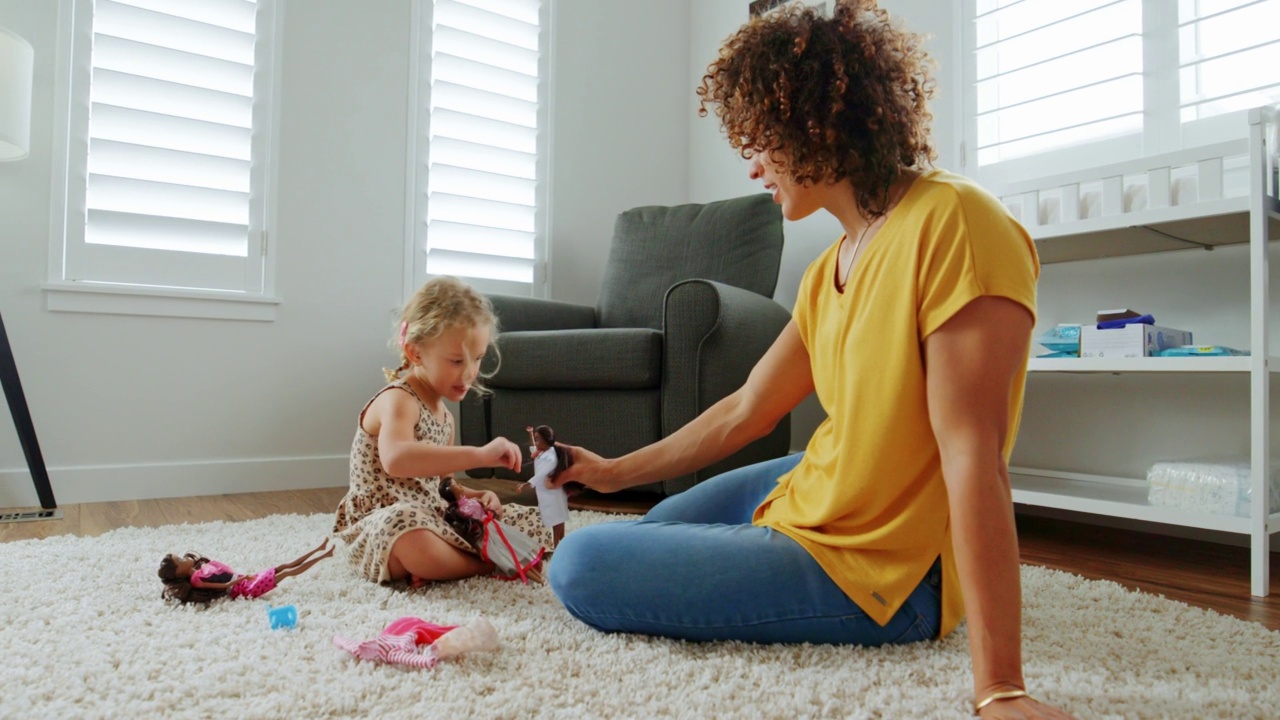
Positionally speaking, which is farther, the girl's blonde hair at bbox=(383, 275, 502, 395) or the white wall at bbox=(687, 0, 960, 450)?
the white wall at bbox=(687, 0, 960, 450)

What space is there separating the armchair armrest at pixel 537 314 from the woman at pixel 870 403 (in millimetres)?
1668

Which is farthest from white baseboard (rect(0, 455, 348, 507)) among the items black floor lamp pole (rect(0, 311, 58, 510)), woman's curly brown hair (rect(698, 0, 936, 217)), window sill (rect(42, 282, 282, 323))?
woman's curly brown hair (rect(698, 0, 936, 217))

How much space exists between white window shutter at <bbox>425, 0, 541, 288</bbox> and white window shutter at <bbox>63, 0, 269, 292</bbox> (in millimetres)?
628

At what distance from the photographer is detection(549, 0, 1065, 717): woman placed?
796mm

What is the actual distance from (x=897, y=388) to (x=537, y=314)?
2091 mm

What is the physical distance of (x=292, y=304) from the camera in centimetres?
281

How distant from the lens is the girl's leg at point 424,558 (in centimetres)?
137

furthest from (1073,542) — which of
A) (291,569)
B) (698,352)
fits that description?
(291,569)

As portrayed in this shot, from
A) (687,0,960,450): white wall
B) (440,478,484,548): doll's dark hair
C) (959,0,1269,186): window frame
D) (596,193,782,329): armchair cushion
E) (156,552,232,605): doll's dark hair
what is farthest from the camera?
(596,193,782,329): armchair cushion

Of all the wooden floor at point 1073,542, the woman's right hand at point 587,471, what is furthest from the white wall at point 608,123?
the woman's right hand at point 587,471

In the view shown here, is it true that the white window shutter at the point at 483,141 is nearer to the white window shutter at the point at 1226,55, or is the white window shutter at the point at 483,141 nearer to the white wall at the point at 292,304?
the white wall at the point at 292,304

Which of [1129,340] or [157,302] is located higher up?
[157,302]

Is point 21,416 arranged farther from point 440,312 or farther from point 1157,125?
point 1157,125

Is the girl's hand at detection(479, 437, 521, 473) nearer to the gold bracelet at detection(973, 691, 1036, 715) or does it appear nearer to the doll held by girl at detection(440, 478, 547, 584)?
the doll held by girl at detection(440, 478, 547, 584)
